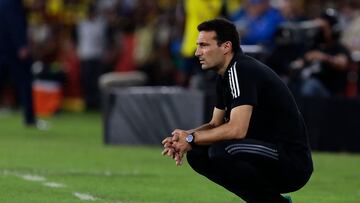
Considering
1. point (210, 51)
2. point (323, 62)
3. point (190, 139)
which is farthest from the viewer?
point (323, 62)

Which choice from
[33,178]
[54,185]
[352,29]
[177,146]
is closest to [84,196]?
[54,185]

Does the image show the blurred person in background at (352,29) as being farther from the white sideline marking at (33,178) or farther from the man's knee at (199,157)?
the man's knee at (199,157)

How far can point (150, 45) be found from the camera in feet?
85.6

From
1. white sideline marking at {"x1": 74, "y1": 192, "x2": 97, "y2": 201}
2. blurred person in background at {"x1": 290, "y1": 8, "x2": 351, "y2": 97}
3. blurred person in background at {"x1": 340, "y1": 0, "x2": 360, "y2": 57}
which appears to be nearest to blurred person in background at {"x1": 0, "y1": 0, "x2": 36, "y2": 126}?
blurred person in background at {"x1": 290, "y1": 8, "x2": 351, "y2": 97}

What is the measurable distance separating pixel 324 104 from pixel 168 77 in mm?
11064

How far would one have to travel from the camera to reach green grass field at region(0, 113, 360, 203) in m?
10.3

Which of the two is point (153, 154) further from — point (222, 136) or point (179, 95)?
point (222, 136)

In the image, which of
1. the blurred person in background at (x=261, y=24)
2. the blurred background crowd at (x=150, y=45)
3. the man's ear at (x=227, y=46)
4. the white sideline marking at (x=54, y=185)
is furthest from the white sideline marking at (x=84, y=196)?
the blurred person in background at (x=261, y=24)

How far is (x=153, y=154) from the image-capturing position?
48.9 ft

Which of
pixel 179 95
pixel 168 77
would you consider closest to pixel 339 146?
pixel 179 95

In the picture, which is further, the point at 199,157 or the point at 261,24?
the point at 261,24

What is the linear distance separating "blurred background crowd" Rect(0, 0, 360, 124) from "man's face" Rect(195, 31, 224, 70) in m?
7.20

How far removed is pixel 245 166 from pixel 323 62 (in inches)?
317

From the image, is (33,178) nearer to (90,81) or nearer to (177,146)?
(177,146)
